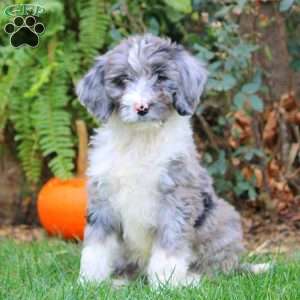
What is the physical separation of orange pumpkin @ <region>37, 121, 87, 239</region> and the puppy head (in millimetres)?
2204

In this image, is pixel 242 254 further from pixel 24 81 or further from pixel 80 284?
pixel 24 81

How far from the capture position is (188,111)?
15.6ft

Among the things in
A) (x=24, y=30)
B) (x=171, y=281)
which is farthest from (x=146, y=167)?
(x=24, y=30)

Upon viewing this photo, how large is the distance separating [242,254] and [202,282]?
0.92 metres

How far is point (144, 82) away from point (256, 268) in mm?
1479

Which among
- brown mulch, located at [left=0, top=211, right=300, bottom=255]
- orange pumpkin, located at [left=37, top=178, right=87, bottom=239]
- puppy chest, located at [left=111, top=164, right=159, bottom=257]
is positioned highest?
puppy chest, located at [left=111, top=164, right=159, bottom=257]

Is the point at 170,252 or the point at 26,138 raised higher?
the point at 26,138

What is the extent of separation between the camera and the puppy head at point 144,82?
459 centimetres

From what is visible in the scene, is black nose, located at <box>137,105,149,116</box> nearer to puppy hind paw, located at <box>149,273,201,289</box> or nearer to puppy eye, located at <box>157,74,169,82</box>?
puppy eye, located at <box>157,74,169,82</box>

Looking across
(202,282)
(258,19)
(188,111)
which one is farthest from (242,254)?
(258,19)

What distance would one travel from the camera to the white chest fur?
479 centimetres

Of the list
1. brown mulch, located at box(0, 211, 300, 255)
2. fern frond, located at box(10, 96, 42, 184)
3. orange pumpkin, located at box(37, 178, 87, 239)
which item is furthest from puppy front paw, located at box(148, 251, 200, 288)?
fern frond, located at box(10, 96, 42, 184)

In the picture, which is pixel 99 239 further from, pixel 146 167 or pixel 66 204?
pixel 66 204

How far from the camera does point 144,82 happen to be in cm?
462
